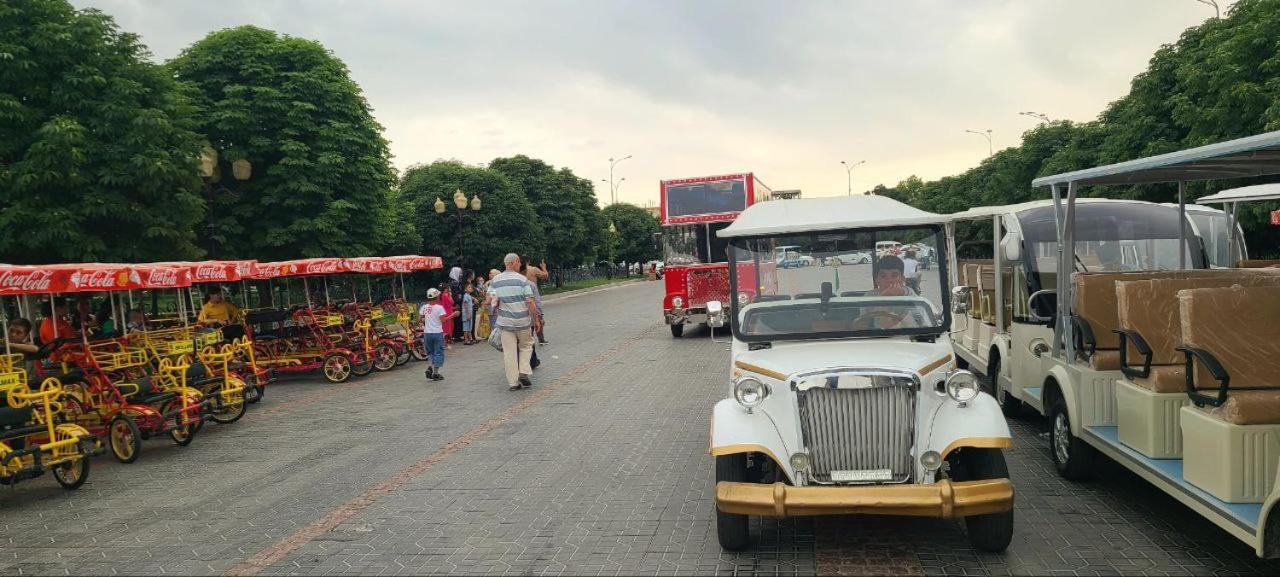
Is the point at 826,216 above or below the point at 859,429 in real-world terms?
above

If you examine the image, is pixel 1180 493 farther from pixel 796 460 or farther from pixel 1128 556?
pixel 796 460

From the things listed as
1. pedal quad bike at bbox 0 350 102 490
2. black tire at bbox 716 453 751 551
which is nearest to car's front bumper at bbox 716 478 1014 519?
black tire at bbox 716 453 751 551

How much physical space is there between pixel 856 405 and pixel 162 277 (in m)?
8.73

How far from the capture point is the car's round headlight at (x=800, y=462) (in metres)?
4.89

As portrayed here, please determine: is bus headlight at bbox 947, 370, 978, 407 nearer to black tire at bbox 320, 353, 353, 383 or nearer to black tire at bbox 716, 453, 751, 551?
black tire at bbox 716, 453, 751, 551

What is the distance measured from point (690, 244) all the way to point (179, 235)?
10279 millimetres

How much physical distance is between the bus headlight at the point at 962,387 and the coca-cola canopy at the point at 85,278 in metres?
8.06

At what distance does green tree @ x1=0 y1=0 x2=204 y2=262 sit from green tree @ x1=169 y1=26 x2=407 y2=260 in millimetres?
4401

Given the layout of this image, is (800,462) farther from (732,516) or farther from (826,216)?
(826,216)

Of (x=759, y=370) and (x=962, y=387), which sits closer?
(x=962, y=387)

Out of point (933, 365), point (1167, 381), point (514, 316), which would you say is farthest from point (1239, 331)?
point (514, 316)

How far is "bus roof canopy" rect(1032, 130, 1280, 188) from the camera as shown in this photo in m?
4.11

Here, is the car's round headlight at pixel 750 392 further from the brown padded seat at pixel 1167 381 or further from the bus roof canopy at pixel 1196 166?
the bus roof canopy at pixel 1196 166

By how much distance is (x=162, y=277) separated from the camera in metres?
10.0
